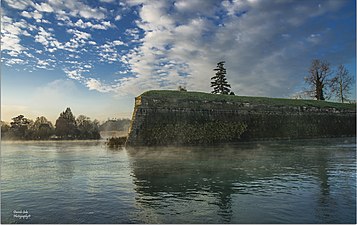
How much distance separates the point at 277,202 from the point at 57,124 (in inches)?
1861

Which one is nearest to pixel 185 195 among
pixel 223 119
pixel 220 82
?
pixel 223 119

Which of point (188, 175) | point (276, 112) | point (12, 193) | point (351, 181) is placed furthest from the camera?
point (276, 112)

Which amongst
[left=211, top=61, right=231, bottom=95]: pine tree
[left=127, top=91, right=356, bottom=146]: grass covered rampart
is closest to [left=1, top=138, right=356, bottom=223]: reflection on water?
[left=127, top=91, right=356, bottom=146]: grass covered rampart

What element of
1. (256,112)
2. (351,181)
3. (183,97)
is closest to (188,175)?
(351,181)

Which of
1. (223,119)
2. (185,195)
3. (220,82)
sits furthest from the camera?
(220,82)

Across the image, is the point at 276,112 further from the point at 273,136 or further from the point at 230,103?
the point at 230,103

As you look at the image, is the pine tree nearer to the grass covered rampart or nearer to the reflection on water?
the grass covered rampart

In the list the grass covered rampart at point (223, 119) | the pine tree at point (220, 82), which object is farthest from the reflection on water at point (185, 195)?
the pine tree at point (220, 82)

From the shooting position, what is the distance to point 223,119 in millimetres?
31359

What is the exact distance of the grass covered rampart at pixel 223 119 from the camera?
90.6 feet

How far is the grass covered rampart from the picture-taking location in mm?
27625

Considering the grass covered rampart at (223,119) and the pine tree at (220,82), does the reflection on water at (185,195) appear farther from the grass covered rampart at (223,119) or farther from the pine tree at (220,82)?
the pine tree at (220,82)

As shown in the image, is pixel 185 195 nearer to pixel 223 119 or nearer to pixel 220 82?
pixel 223 119

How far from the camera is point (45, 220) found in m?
6.03
